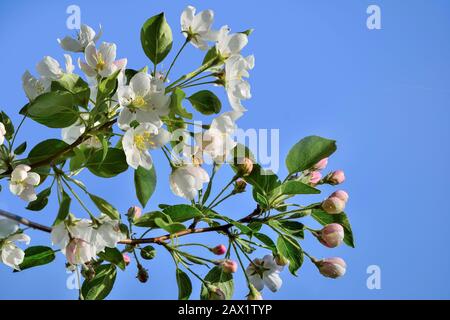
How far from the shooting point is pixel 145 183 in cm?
117

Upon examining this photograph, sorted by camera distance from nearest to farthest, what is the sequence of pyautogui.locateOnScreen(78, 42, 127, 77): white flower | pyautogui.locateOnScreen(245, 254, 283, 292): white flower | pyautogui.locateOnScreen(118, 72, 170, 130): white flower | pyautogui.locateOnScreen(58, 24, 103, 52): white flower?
pyautogui.locateOnScreen(118, 72, 170, 130): white flower → pyautogui.locateOnScreen(78, 42, 127, 77): white flower → pyautogui.locateOnScreen(58, 24, 103, 52): white flower → pyautogui.locateOnScreen(245, 254, 283, 292): white flower

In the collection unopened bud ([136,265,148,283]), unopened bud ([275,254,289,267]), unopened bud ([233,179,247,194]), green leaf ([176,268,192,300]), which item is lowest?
green leaf ([176,268,192,300])

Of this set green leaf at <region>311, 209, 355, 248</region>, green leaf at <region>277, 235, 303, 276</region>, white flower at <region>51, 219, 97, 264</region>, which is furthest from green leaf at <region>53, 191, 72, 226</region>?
green leaf at <region>311, 209, 355, 248</region>

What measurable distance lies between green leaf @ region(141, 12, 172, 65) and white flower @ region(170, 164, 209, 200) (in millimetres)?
232

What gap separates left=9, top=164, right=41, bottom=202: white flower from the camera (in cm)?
107

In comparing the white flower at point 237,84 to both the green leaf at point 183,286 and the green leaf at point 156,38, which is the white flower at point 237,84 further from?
the green leaf at point 183,286

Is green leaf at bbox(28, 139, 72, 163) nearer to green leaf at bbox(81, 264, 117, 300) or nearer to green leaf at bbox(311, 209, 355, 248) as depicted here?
green leaf at bbox(81, 264, 117, 300)

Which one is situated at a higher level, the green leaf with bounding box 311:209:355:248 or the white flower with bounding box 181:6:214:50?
the white flower with bounding box 181:6:214:50

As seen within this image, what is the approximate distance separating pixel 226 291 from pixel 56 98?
0.61 m

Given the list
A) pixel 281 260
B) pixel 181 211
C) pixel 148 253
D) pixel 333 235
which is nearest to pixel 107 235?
pixel 181 211

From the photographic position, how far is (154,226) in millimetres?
1230

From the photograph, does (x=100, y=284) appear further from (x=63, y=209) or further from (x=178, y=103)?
(x=178, y=103)

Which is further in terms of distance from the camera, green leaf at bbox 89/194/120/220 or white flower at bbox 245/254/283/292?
white flower at bbox 245/254/283/292

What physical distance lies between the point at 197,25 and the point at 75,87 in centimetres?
29
